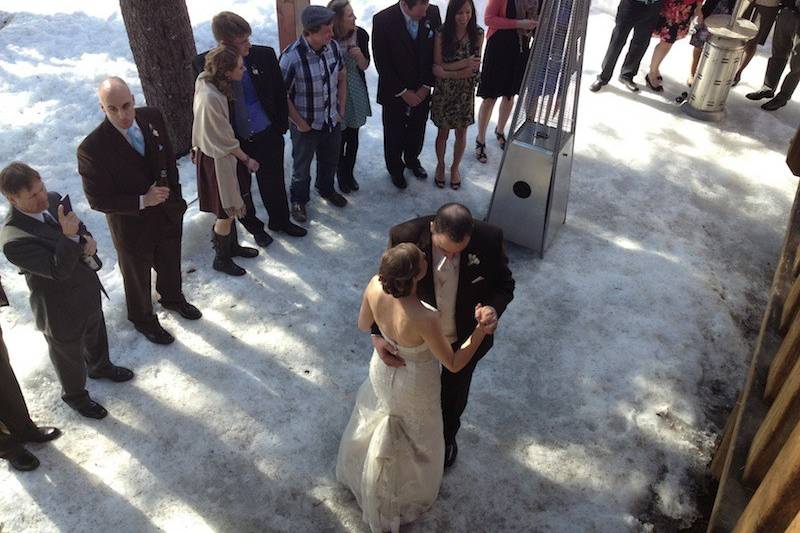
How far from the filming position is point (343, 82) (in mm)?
5648

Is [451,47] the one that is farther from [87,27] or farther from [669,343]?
[87,27]

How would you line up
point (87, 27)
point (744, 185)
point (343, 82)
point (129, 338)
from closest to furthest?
point (129, 338) < point (343, 82) < point (744, 185) < point (87, 27)

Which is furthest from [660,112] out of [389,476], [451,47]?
[389,476]

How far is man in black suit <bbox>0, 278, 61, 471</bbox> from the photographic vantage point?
3.66m

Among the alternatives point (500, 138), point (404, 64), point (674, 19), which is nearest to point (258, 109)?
point (404, 64)

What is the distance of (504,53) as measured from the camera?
651 centimetres

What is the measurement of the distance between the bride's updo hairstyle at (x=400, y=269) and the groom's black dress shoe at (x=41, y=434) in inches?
101

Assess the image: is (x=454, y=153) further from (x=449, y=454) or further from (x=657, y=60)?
(x=657, y=60)

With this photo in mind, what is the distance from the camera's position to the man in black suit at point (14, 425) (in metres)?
3.66

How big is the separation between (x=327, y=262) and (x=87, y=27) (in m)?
5.62

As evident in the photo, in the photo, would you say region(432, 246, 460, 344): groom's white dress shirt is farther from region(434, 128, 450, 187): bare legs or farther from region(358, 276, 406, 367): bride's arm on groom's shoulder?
→ region(434, 128, 450, 187): bare legs

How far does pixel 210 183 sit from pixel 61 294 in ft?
4.97

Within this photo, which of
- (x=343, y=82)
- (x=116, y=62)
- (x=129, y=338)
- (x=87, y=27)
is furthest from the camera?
(x=87, y=27)

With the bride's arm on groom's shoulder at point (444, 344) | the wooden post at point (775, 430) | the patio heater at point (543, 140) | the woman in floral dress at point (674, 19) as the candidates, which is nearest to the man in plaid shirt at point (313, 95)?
the patio heater at point (543, 140)
